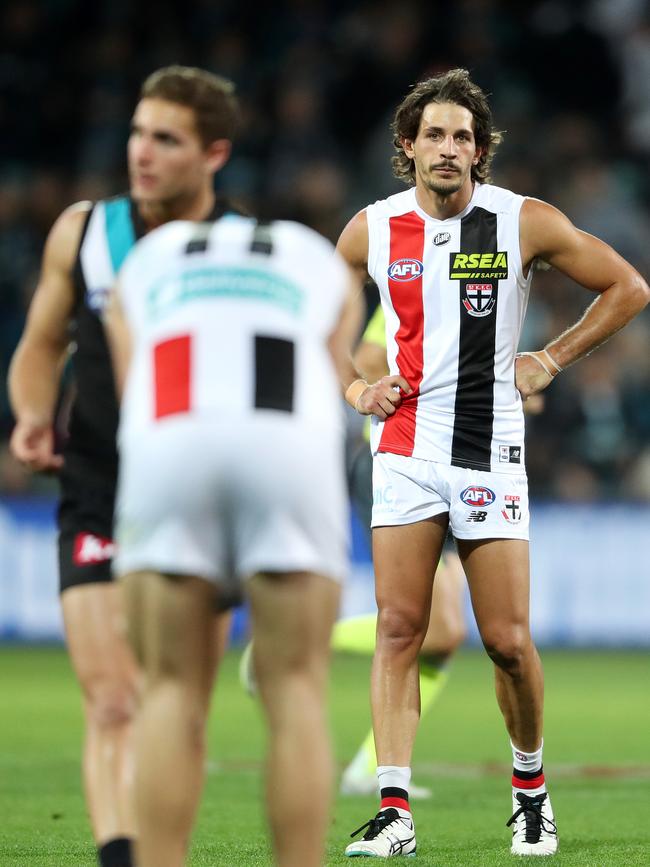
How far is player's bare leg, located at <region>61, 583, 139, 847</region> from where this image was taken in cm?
464

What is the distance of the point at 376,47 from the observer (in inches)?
729

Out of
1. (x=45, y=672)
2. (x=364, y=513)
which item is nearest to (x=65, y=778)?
(x=364, y=513)

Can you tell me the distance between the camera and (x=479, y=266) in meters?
6.07

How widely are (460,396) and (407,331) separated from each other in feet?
1.08

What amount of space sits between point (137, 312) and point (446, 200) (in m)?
2.54

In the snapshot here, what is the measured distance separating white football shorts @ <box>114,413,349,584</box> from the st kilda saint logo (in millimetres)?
2438

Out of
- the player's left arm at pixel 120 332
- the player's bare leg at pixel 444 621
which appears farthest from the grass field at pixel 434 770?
the player's left arm at pixel 120 332

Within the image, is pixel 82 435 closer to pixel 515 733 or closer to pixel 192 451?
pixel 192 451

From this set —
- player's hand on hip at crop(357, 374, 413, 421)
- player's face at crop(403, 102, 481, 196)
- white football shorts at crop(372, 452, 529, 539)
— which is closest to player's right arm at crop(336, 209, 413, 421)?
player's hand on hip at crop(357, 374, 413, 421)

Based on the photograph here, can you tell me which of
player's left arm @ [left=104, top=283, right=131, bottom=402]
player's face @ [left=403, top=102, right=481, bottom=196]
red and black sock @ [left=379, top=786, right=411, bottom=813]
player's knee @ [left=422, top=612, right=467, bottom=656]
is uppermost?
player's face @ [left=403, top=102, right=481, bottom=196]

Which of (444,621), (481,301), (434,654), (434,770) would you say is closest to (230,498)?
(481,301)

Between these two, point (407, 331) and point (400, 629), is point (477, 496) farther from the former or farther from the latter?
point (407, 331)

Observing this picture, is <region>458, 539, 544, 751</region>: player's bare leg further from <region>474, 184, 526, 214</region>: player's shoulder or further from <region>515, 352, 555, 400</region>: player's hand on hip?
<region>474, 184, 526, 214</region>: player's shoulder

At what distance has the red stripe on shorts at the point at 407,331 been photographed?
612cm
